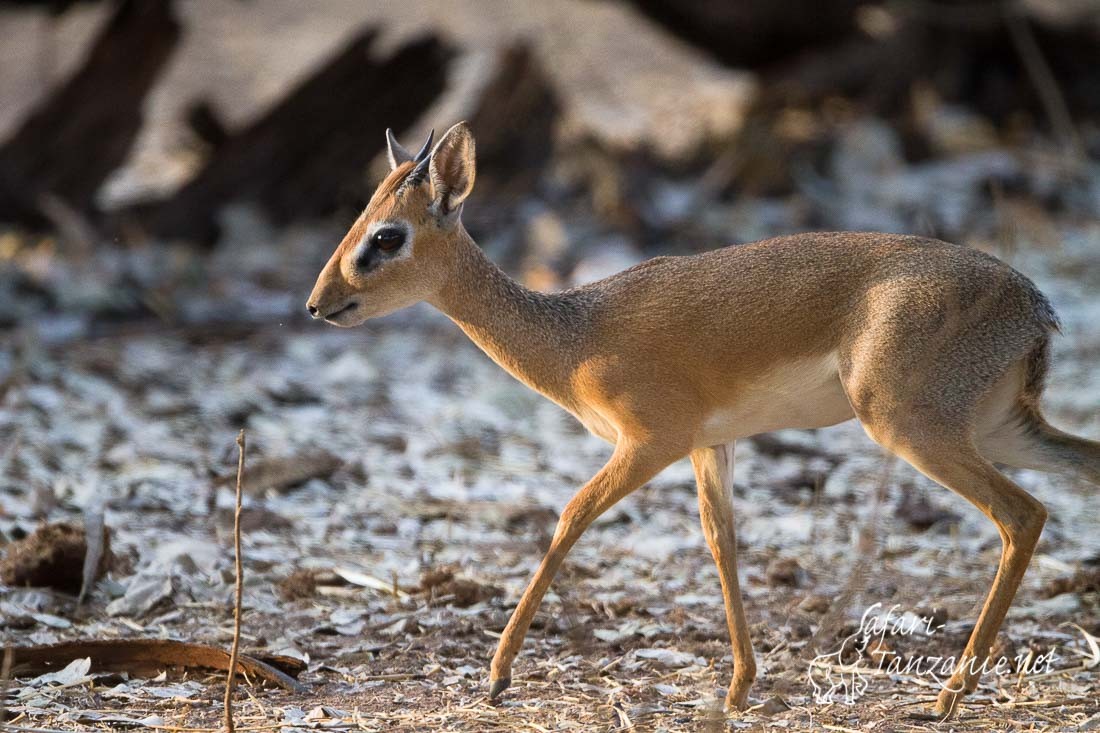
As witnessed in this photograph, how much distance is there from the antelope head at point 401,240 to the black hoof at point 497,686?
1.32m

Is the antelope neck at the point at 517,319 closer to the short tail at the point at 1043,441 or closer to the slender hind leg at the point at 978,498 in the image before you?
the slender hind leg at the point at 978,498

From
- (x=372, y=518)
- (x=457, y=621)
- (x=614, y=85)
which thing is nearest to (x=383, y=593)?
A: (x=457, y=621)

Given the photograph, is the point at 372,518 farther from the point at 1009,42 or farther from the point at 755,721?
the point at 1009,42

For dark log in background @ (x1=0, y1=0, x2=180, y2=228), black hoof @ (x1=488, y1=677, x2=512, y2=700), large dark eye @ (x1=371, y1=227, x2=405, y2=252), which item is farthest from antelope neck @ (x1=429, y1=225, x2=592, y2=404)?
dark log in background @ (x1=0, y1=0, x2=180, y2=228)

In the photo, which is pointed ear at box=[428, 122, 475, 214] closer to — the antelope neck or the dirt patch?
the antelope neck

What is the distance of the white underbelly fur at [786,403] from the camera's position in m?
4.75

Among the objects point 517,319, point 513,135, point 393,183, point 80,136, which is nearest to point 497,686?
point 517,319

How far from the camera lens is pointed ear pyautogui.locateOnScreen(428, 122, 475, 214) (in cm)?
478

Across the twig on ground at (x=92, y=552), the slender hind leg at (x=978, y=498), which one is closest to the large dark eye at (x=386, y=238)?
the twig on ground at (x=92, y=552)

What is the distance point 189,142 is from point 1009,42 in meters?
7.89

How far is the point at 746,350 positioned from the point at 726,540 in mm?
706

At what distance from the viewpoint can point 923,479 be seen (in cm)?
743

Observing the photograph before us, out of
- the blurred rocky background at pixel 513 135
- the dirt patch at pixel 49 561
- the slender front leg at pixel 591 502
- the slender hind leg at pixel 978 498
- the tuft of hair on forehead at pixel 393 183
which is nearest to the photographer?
the slender hind leg at pixel 978 498

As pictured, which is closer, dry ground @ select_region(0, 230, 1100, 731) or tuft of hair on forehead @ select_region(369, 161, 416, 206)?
dry ground @ select_region(0, 230, 1100, 731)
